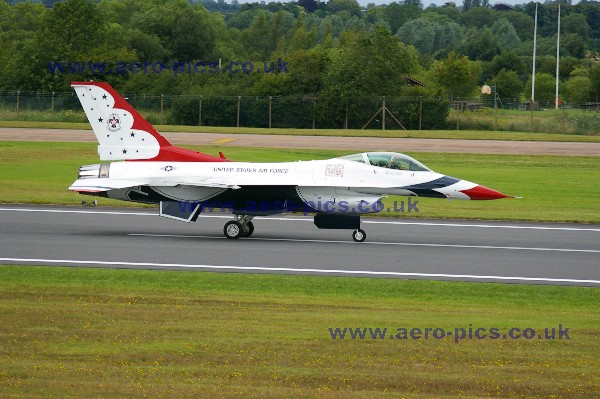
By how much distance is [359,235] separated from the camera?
22.3 metres

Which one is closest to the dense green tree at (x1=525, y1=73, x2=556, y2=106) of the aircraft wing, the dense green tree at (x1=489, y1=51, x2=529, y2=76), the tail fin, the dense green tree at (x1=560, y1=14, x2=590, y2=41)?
the dense green tree at (x1=489, y1=51, x2=529, y2=76)

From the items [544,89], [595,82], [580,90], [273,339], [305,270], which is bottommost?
[273,339]

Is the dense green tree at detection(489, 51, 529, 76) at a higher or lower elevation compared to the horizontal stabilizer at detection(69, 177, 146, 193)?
higher

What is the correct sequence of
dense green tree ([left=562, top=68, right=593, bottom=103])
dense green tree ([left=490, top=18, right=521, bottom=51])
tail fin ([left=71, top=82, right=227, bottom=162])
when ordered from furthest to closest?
dense green tree ([left=490, top=18, right=521, bottom=51]) → dense green tree ([left=562, top=68, right=593, bottom=103]) → tail fin ([left=71, top=82, right=227, bottom=162])

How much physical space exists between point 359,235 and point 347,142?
27165 millimetres

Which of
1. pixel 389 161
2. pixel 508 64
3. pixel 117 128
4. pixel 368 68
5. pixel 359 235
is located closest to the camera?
pixel 389 161

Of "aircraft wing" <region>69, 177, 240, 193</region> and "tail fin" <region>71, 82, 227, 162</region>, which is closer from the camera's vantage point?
"aircraft wing" <region>69, 177, 240, 193</region>

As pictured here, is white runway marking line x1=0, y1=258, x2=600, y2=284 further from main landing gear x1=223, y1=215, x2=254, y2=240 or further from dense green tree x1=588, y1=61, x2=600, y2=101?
dense green tree x1=588, y1=61, x2=600, y2=101

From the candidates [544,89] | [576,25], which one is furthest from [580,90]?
[576,25]

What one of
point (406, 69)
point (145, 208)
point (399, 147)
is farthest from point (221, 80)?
point (145, 208)

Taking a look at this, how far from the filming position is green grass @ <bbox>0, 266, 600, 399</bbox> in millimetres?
11109

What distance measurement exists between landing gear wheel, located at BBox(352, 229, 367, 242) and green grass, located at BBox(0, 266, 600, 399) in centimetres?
469

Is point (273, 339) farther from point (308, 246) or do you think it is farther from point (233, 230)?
point (233, 230)

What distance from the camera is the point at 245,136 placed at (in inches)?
2040
